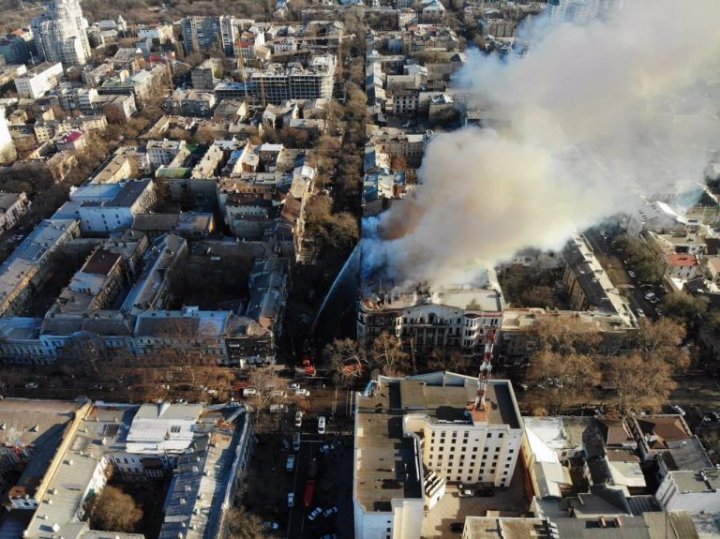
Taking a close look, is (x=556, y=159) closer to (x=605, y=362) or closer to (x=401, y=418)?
(x=605, y=362)

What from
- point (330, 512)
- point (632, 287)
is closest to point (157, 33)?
point (632, 287)

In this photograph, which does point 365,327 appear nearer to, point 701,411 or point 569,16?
point 701,411

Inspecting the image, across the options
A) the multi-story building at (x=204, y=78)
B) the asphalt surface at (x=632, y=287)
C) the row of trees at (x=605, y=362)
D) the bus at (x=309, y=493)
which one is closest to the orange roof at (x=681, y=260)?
the asphalt surface at (x=632, y=287)

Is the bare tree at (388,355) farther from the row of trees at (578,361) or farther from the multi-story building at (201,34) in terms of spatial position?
the multi-story building at (201,34)

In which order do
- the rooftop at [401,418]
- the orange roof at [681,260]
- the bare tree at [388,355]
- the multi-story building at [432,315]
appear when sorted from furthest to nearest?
the orange roof at [681,260] < the multi-story building at [432,315] < the bare tree at [388,355] < the rooftop at [401,418]

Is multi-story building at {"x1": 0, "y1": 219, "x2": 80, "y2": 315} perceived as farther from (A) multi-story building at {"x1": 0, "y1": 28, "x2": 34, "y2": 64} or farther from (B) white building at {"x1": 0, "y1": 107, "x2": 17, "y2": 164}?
(A) multi-story building at {"x1": 0, "y1": 28, "x2": 34, "y2": 64}

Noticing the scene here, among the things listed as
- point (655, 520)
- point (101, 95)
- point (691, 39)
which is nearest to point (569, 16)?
point (691, 39)
